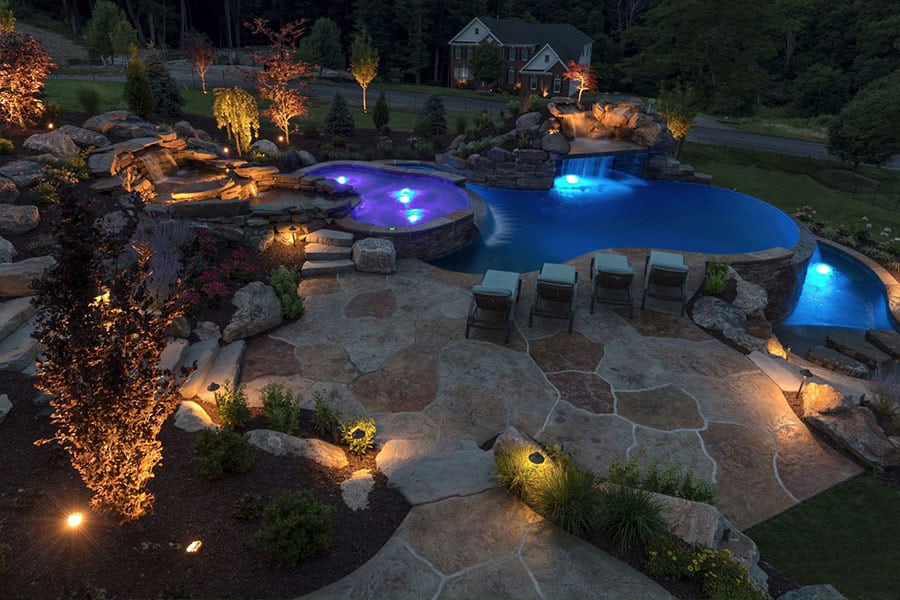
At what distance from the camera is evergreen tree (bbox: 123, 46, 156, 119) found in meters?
18.1

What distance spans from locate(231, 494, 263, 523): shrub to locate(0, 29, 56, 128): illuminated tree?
1397 centimetres

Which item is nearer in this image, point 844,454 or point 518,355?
point 844,454

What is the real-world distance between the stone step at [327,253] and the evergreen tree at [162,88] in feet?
45.4

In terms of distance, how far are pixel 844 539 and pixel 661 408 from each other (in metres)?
2.77

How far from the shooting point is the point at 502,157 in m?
20.4

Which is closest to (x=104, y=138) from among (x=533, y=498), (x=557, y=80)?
(x=533, y=498)

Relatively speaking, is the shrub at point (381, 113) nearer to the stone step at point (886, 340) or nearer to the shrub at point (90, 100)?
the shrub at point (90, 100)

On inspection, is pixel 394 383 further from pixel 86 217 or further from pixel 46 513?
pixel 86 217

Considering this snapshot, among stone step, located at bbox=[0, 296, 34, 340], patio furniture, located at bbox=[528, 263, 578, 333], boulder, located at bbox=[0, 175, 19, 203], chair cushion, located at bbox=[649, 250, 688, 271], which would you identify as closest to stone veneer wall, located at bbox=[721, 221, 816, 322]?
chair cushion, located at bbox=[649, 250, 688, 271]

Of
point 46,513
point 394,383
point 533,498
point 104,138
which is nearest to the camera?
point 46,513

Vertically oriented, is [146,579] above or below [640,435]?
above

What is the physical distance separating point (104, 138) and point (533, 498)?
1582 centimetres

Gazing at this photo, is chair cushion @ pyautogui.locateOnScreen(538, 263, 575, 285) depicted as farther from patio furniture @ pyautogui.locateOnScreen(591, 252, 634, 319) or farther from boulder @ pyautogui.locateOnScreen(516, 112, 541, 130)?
boulder @ pyautogui.locateOnScreen(516, 112, 541, 130)

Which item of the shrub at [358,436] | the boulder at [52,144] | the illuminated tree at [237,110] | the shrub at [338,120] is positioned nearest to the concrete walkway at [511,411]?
the shrub at [358,436]
